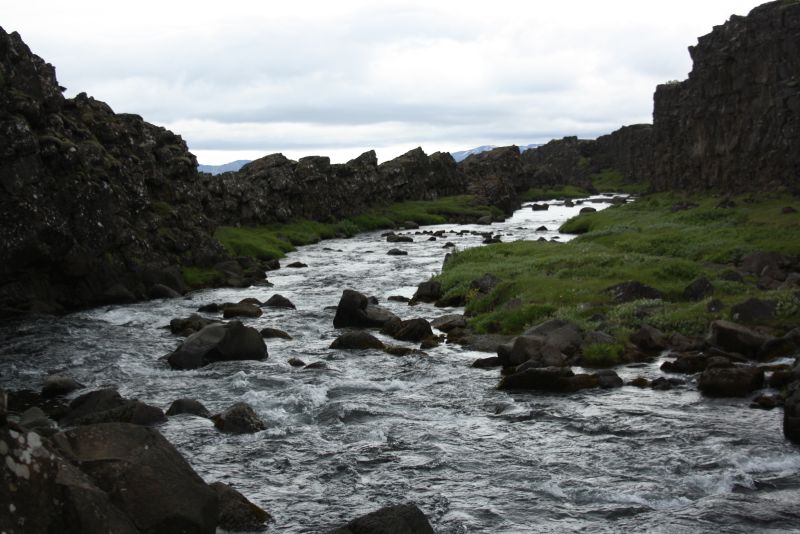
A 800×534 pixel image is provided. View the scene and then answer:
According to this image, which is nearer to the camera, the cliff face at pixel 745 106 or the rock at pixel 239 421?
the rock at pixel 239 421

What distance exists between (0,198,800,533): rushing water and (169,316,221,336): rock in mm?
3006

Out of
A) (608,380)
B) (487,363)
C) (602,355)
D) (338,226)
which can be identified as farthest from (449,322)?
(338,226)

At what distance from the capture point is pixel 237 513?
19.0 meters

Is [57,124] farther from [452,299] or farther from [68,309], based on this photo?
[452,299]

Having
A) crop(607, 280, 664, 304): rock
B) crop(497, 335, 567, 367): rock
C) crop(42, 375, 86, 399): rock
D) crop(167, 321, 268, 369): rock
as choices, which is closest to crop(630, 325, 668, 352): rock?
crop(497, 335, 567, 367): rock

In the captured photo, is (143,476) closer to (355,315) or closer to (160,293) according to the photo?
(355,315)

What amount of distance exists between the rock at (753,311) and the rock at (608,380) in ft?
29.8

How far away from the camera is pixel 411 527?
17.1 m

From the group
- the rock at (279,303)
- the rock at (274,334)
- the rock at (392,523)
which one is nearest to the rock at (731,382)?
the rock at (392,523)

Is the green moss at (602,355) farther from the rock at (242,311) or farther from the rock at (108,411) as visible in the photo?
the rock at (242,311)

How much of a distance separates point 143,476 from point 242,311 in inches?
1404

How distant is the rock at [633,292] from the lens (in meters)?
43.6

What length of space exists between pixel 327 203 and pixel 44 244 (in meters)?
→ 81.3

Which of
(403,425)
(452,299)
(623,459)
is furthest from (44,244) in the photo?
(623,459)
